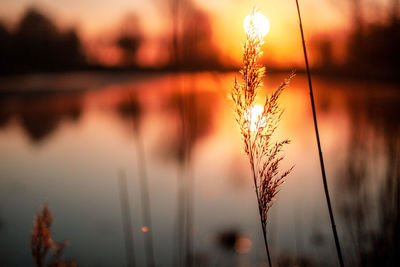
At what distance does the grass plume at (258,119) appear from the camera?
676 millimetres

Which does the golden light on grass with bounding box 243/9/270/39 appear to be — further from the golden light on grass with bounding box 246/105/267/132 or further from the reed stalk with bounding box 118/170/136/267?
the reed stalk with bounding box 118/170/136/267

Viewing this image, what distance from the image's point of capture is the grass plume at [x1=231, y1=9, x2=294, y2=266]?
68cm

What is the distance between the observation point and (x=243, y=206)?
15.9 ft

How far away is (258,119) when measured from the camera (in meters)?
0.71

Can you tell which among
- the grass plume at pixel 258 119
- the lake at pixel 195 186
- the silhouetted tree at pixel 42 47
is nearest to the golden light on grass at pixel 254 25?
the grass plume at pixel 258 119

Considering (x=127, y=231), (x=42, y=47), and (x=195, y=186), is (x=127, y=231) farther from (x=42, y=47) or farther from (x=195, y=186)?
(x=42, y=47)

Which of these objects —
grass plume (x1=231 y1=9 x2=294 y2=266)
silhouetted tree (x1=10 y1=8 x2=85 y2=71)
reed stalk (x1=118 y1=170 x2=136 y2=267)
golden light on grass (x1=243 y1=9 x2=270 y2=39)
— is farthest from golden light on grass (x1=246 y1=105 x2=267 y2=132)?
silhouetted tree (x1=10 y1=8 x2=85 y2=71)

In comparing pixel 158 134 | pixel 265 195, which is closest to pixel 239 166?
pixel 158 134

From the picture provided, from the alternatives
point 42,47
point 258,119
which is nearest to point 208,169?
point 258,119

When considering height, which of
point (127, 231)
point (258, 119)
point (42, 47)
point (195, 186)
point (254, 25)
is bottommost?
point (127, 231)

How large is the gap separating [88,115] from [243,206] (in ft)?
26.3

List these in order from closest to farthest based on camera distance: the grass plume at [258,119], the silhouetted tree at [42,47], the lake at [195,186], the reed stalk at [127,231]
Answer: the grass plume at [258,119], the lake at [195,186], the reed stalk at [127,231], the silhouetted tree at [42,47]

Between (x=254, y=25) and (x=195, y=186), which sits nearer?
(x=254, y=25)

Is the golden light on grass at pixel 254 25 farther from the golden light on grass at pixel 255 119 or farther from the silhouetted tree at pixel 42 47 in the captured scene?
the silhouetted tree at pixel 42 47
